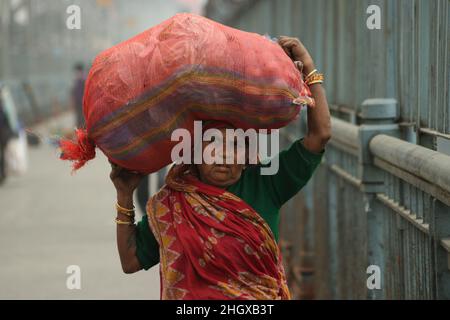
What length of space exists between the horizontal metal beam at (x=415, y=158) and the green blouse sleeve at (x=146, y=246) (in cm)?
98

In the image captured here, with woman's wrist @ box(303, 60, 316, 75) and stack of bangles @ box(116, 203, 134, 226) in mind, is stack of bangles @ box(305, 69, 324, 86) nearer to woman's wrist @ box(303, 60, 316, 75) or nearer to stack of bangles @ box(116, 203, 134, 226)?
woman's wrist @ box(303, 60, 316, 75)

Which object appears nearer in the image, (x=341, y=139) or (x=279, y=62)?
(x=279, y=62)

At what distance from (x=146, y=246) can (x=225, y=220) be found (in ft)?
1.43

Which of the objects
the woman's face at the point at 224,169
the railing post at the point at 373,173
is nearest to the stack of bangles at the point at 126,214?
the woman's face at the point at 224,169

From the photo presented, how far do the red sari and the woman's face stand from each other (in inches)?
1.5

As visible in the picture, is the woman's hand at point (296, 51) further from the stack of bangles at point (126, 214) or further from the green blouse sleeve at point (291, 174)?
the stack of bangles at point (126, 214)

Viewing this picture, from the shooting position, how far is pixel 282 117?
3781mm

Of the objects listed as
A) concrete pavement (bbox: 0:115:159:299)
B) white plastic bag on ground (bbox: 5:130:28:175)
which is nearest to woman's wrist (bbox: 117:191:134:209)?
concrete pavement (bbox: 0:115:159:299)

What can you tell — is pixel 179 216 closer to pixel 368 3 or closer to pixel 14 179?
pixel 368 3

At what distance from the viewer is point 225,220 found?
12.2 feet

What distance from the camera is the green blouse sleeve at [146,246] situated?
4035 millimetres

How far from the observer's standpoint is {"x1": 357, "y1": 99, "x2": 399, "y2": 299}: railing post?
5082mm
